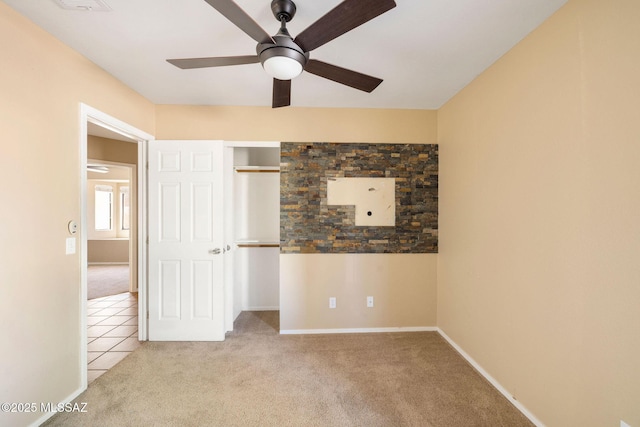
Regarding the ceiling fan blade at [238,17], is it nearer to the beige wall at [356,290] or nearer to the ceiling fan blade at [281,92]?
the ceiling fan blade at [281,92]

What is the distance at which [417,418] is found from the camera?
1.72 m

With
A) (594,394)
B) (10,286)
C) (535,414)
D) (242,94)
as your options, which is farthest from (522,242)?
(10,286)

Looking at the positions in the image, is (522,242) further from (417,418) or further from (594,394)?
(417,418)

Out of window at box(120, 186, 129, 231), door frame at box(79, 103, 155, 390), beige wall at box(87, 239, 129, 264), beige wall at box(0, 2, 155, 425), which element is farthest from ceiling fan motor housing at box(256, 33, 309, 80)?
window at box(120, 186, 129, 231)

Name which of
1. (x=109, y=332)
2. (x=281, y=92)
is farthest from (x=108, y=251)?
(x=281, y=92)

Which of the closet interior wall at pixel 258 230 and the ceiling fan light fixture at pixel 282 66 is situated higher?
the ceiling fan light fixture at pixel 282 66

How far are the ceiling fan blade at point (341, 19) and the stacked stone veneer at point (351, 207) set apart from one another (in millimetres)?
1593

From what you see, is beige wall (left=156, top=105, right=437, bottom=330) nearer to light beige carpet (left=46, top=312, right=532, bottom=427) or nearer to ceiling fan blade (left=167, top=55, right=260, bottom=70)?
light beige carpet (left=46, top=312, right=532, bottom=427)

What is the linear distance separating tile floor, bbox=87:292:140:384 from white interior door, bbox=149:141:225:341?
0.30m

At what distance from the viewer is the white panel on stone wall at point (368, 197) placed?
2.93m

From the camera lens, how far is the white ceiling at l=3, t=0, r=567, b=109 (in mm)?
1487

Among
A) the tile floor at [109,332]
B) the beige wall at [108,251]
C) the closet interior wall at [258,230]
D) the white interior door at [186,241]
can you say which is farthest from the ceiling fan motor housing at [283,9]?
the beige wall at [108,251]

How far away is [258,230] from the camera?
141 inches

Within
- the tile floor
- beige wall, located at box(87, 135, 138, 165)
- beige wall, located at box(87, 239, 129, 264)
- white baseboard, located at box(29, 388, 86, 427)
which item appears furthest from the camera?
beige wall, located at box(87, 239, 129, 264)
